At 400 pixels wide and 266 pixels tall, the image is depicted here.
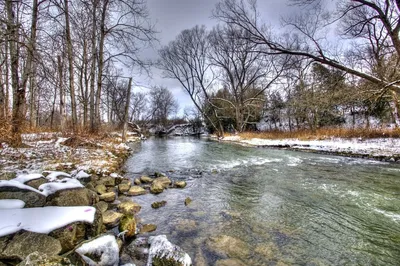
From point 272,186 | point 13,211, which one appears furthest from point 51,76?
point 272,186

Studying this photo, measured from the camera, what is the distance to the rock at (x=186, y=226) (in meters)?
3.64

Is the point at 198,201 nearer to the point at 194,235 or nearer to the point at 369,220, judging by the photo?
the point at 194,235

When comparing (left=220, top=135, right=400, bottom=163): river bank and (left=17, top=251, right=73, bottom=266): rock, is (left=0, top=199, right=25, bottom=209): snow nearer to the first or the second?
(left=17, top=251, right=73, bottom=266): rock

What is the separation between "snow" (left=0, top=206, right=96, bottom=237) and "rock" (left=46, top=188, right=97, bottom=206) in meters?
0.24

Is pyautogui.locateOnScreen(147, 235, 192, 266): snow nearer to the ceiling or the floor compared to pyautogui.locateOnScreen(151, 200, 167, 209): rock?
nearer to the ceiling

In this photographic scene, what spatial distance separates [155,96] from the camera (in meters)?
55.6

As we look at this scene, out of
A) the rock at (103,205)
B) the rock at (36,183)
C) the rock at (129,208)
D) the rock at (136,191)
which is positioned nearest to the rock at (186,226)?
the rock at (129,208)

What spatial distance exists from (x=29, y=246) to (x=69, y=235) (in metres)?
0.45

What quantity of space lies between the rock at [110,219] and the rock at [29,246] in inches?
44.6

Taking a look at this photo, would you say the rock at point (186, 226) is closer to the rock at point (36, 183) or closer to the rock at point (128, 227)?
the rock at point (128, 227)

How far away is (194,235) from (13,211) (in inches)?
98.6

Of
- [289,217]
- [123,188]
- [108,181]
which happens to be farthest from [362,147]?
[108,181]

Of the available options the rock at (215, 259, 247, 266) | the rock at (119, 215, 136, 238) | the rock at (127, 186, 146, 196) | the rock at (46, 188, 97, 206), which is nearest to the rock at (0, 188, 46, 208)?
the rock at (46, 188, 97, 206)

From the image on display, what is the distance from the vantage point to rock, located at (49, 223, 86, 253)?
2.66 meters
